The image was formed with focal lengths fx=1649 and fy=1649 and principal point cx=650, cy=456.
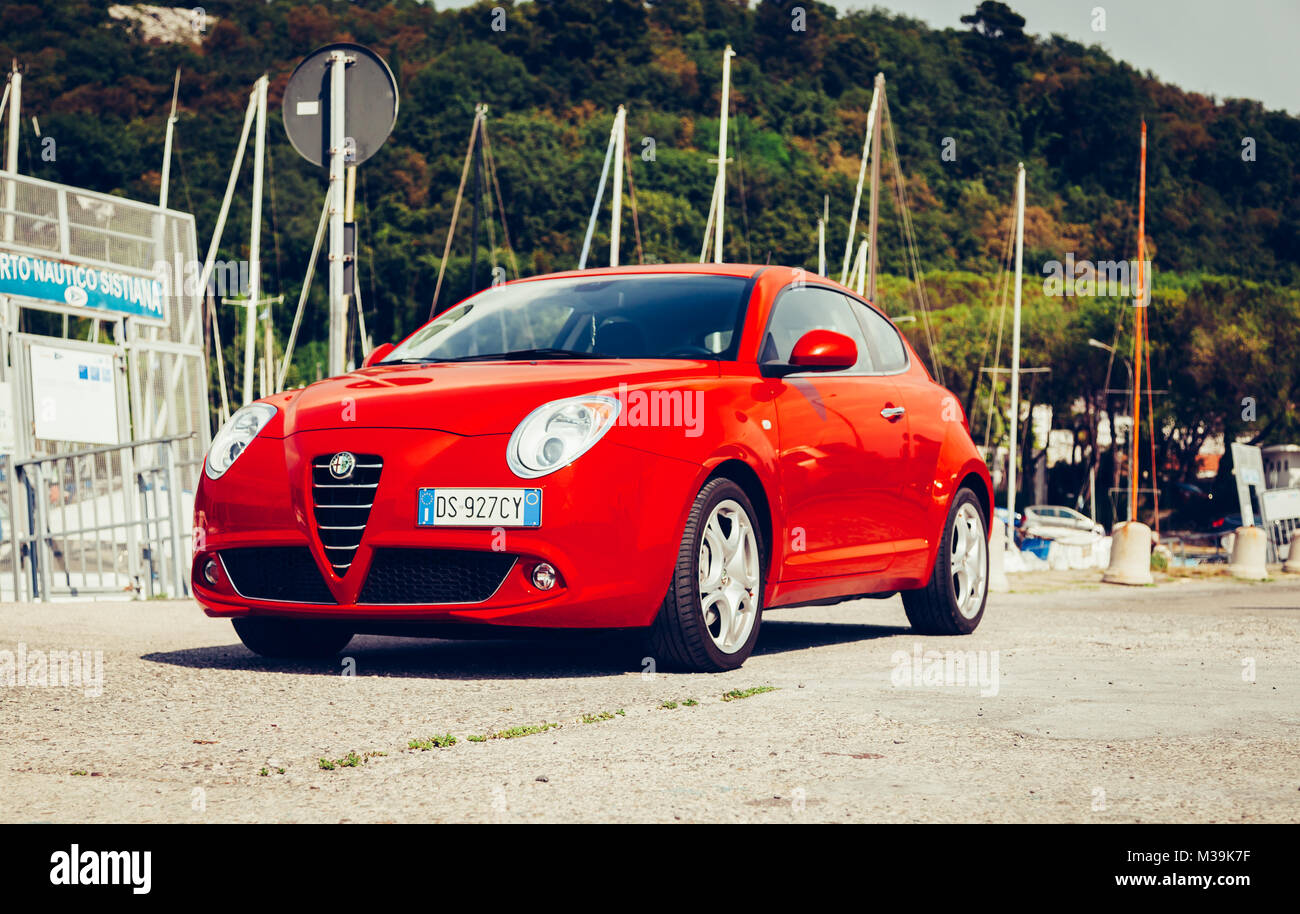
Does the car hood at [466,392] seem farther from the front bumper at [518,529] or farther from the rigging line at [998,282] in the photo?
the rigging line at [998,282]

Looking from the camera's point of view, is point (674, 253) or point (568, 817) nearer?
point (568, 817)

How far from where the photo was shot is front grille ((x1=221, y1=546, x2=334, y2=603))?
6320 millimetres

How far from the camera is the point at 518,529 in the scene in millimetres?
6008

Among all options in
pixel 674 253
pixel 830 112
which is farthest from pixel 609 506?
pixel 830 112

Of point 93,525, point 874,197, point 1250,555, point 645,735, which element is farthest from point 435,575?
point 874,197

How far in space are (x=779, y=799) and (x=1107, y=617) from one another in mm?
7009

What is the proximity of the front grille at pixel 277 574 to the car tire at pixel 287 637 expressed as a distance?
0.36 meters

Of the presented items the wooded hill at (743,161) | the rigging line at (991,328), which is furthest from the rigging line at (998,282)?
the wooded hill at (743,161)

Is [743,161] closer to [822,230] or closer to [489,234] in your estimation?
[489,234]

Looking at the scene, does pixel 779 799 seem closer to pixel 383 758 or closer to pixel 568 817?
pixel 568 817

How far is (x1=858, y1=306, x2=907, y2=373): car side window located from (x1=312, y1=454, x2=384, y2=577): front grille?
3.07 m

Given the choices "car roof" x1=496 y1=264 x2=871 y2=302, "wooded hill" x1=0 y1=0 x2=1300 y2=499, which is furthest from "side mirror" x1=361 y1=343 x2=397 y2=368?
"wooded hill" x1=0 y1=0 x2=1300 y2=499

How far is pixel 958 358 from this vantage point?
202ft

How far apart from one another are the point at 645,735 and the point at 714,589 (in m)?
1.72
